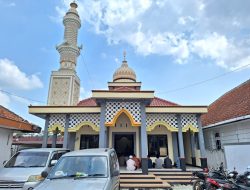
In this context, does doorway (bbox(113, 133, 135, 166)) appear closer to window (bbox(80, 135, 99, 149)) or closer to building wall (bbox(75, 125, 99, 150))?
window (bbox(80, 135, 99, 149))

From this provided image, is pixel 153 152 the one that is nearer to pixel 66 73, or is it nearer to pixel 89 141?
pixel 89 141

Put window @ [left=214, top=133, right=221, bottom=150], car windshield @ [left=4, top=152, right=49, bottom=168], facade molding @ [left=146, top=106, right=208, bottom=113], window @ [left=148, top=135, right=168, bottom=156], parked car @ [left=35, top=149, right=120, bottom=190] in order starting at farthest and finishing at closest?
1. window @ [left=148, top=135, right=168, bottom=156]
2. window @ [left=214, top=133, right=221, bottom=150]
3. facade molding @ [left=146, top=106, right=208, bottom=113]
4. car windshield @ [left=4, top=152, right=49, bottom=168]
5. parked car @ [left=35, top=149, right=120, bottom=190]

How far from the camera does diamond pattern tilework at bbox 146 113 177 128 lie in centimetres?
1048

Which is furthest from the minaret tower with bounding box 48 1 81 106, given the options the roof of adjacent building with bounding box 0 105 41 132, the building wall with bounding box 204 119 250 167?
the building wall with bounding box 204 119 250 167

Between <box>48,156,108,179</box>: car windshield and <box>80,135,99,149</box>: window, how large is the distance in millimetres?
7841

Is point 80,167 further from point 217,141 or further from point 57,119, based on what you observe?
point 217,141

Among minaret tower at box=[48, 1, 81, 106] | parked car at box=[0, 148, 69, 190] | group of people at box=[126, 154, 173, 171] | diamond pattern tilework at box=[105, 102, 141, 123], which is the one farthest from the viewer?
minaret tower at box=[48, 1, 81, 106]

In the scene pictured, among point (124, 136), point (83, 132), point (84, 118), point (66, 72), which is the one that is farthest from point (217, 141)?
point (66, 72)

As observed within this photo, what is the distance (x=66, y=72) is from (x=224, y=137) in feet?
86.1

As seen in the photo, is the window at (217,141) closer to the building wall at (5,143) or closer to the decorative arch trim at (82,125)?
the decorative arch trim at (82,125)

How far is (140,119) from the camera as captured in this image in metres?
9.55

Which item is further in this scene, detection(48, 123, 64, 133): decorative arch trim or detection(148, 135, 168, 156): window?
detection(148, 135, 168, 156): window

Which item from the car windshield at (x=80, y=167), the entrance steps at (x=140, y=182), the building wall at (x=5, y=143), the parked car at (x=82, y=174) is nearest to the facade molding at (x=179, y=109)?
the entrance steps at (x=140, y=182)

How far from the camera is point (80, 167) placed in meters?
3.85
